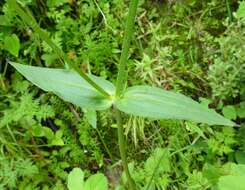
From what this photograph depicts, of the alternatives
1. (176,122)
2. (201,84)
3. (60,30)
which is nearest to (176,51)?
(201,84)

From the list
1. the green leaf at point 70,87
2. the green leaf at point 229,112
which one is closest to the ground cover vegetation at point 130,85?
the green leaf at point 229,112

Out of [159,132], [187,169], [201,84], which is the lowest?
[187,169]

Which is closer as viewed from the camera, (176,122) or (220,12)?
(176,122)

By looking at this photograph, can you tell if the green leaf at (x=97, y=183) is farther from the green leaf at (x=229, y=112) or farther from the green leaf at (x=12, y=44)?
the green leaf at (x=12, y=44)

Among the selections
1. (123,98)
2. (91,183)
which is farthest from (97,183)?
(123,98)

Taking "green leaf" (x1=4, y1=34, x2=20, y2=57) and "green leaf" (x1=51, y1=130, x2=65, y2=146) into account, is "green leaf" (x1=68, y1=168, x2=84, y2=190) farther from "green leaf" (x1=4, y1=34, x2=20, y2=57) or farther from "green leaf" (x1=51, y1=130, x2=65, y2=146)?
"green leaf" (x1=4, y1=34, x2=20, y2=57)

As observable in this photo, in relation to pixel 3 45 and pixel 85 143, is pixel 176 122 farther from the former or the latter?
pixel 3 45

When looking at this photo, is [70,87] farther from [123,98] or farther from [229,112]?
[229,112]
